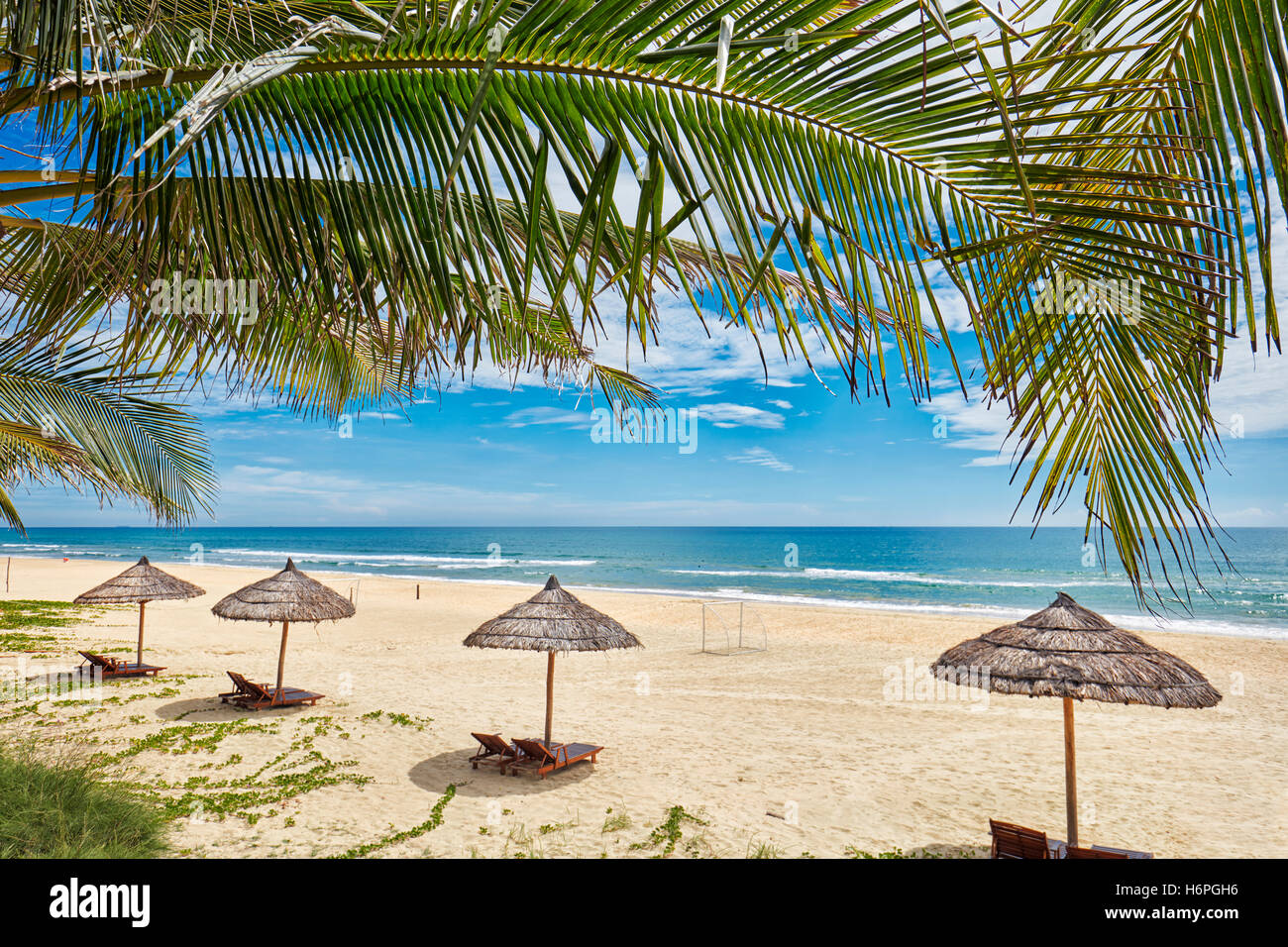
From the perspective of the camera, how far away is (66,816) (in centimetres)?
453

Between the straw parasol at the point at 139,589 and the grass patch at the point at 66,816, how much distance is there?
5513 mm

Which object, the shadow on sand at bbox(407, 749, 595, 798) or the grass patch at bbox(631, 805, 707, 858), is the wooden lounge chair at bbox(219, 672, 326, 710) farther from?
the grass patch at bbox(631, 805, 707, 858)

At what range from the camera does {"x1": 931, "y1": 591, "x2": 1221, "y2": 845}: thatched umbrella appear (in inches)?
213

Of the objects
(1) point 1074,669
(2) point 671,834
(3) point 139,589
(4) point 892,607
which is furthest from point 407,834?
(4) point 892,607

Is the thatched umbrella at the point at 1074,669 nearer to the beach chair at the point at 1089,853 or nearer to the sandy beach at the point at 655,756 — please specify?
the beach chair at the point at 1089,853

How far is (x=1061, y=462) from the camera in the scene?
151 cm

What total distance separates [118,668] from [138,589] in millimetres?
1249

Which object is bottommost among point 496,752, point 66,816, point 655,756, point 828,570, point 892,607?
point 892,607

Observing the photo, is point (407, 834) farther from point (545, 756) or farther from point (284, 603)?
point (284, 603)

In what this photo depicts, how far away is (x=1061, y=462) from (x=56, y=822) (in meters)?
5.80
